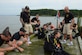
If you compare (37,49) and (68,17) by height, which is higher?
(68,17)

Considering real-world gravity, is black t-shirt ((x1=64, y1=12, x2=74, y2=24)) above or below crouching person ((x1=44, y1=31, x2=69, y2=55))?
above

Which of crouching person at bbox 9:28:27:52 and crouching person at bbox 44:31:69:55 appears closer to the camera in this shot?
crouching person at bbox 44:31:69:55

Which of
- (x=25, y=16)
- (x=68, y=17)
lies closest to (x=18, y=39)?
(x=25, y=16)

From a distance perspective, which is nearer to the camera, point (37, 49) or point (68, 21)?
point (37, 49)

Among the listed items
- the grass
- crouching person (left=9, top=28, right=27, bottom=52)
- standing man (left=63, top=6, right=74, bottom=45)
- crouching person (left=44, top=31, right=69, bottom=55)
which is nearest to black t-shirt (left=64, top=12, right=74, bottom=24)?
standing man (left=63, top=6, right=74, bottom=45)

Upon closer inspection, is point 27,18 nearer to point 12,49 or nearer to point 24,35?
point 24,35

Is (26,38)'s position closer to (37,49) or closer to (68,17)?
(37,49)

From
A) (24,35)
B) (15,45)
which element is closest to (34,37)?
(24,35)

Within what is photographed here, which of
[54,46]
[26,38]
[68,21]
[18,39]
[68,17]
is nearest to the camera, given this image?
[54,46]

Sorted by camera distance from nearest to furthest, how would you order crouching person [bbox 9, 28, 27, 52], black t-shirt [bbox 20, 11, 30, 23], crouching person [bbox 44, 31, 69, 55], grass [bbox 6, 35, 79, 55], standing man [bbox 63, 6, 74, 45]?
crouching person [bbox 44, 31, 69, 55] → grass [bbox 6, 35, 79, 55] → crouching person [bbox 9, 28, 27, 52] → standing man [bbox 63, 6, 74, 45] → black t-shirt [bbox 20, 11, 30, 23]

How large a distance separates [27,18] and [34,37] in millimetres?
2267

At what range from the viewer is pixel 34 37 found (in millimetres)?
14789

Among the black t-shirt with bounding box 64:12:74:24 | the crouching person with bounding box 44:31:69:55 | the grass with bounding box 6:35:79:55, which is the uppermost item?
the black t-shirt with bounding box 64:12:74:24

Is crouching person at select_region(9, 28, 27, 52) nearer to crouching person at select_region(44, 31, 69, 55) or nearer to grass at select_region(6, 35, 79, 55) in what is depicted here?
grass at select_region(6, 35, 79, 55)
